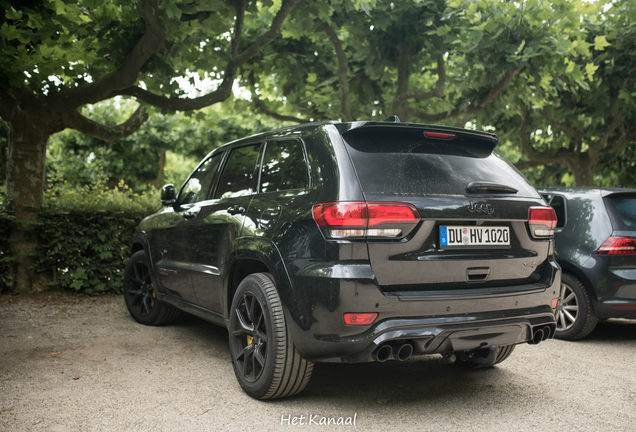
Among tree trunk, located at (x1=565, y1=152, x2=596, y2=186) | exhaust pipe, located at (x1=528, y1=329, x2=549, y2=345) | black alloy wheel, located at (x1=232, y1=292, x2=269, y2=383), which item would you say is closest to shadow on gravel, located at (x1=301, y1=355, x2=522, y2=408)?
black alloy wheel, located at (x1=232, y1=292, x2=269, y2=383)

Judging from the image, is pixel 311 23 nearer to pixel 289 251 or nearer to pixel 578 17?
pixel 578 17

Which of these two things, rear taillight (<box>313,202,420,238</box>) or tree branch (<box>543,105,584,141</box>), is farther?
tree branch (<box>543,105,584,141</box>)

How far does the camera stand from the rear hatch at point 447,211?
10.1 ft

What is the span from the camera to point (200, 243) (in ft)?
15.1

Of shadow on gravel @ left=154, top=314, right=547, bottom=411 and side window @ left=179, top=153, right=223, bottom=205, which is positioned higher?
side window @ left=179, top=153, right=223, bottom=205

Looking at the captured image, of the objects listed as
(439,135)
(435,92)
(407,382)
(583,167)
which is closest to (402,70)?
(435,92)

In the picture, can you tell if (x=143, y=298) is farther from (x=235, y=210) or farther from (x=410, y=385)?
(x=410, y=385)

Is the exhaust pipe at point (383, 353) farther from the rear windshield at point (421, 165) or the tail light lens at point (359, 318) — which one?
the rear windshield at point (421, 165)

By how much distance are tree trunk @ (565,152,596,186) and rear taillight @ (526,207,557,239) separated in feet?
45.7

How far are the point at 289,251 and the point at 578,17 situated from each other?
752 centimetres

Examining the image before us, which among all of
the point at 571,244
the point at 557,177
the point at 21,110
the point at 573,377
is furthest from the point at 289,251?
the point at 557,177

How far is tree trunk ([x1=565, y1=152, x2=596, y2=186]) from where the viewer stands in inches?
631

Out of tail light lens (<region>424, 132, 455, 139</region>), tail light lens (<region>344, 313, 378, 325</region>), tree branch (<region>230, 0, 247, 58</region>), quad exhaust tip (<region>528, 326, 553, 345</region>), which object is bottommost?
quad exhaust tip (<region>528, 326, 553, 345</region>)

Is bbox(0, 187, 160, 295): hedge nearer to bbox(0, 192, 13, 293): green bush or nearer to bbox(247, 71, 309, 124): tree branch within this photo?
bbox(0, 192, 13, 293): green bush
